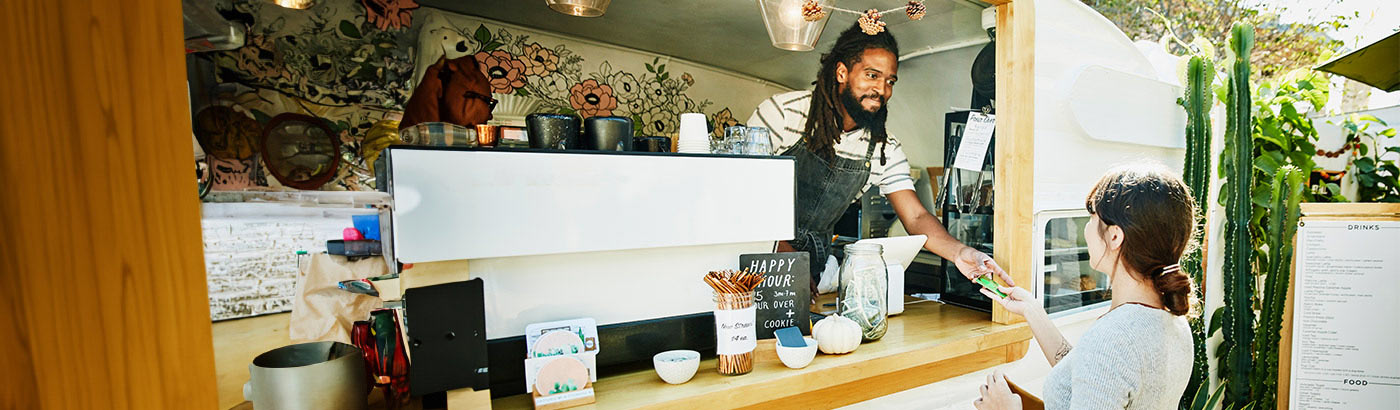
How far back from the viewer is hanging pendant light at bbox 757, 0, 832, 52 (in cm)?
170

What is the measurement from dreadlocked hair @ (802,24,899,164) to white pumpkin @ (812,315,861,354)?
75 centimetres

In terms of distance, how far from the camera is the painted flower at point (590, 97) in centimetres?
184

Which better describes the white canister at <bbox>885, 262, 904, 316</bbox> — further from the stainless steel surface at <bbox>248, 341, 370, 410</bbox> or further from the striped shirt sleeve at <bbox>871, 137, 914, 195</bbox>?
the stainless steel surface at <bbox>248, 341, 370, 410</bbox>

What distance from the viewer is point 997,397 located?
1468 millimetres

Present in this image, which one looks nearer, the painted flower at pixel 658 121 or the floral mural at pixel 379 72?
the floral mural at pixel 379 72

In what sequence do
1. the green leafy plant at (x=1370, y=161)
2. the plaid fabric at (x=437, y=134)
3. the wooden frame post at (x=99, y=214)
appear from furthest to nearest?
the green leafy plant at (x=1370, y=161) → the plaid fabric at (x=437, y=134) → the wooden frame post at (x=99, y=214)

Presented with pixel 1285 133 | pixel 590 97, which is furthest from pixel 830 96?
pixel 1285 133

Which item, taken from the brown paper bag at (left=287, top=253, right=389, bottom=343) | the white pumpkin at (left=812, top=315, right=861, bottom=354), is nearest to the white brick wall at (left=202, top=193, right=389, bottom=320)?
the brown paper bag at (left=287, top=253, right=389, bottom=343)

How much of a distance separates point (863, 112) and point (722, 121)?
0.59m

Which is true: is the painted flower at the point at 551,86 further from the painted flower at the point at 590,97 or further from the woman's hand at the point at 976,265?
the woman's hand at the point at 976,265

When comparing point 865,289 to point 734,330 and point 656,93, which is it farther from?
point 656,93

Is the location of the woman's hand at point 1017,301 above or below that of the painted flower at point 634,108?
below

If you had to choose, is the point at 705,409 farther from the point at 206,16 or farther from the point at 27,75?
the point at 206,16

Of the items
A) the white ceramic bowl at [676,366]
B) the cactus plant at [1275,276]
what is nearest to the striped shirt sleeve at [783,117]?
the white ceramic bowl at [676,366]
